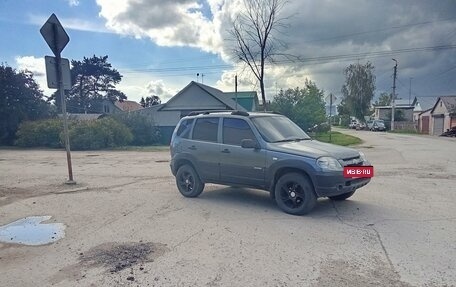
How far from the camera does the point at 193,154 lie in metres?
7.57

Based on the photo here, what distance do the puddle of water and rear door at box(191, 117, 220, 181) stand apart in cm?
293

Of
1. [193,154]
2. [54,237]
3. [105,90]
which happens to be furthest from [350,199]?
[105,90]

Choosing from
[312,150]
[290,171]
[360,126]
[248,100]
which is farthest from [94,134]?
[360,126]

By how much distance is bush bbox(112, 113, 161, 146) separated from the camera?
27203mm

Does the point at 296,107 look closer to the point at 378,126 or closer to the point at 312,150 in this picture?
the point at 312,150

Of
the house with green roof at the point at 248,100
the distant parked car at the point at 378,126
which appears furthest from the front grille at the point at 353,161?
the distant parked car at the point at 378,126

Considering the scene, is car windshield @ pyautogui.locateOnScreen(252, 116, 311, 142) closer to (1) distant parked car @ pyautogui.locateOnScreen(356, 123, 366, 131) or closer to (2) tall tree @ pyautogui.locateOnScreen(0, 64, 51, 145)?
(2) tall tree @ pyautogui.locateOnScreen(0, 64, 51, 145)

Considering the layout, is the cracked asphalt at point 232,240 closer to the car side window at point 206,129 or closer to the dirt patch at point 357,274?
the dirt patch at point 357,274

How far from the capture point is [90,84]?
5859 centimetres

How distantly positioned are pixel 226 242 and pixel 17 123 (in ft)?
91.4

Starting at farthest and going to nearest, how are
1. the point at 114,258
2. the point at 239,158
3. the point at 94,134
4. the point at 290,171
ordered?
the point at 94,134 < the point at 239,158 < the point at 290,171 < the point at 114,258

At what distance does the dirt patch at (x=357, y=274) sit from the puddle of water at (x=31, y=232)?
12.9 feet

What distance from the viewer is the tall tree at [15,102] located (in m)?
26.6

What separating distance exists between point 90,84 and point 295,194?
5919 centimetres
